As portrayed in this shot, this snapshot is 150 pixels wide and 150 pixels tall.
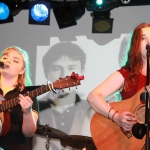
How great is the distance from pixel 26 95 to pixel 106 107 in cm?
70

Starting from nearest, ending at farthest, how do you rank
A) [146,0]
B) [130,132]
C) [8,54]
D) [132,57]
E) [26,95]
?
[130,132] < [132,57] < [26,95] < [8,54] < [146,0]

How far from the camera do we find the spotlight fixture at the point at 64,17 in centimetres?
395

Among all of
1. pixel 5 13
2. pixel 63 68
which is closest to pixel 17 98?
pixel 63 68

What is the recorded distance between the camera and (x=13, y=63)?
116 inches

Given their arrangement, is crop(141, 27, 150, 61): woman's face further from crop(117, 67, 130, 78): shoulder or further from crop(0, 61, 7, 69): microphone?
crop(0, 61, 7, 69): microphone

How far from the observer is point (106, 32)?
12.8 ft

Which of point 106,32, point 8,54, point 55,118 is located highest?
point 106,32

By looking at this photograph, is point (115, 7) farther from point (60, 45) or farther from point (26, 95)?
point (26, 95)

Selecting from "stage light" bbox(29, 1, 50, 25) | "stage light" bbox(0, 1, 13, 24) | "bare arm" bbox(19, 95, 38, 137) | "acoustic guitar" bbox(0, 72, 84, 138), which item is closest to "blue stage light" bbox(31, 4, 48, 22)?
"stage light" bbox(29, 1, 50, 25)

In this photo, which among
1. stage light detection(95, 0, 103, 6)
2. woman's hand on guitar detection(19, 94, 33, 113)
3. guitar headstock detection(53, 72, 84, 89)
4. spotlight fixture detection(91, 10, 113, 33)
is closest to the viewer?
woman's hand on guitar detection(19, 94, 33, 113)

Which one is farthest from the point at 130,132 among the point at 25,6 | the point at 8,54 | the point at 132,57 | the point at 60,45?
the point at 25,6

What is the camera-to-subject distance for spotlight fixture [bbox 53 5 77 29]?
395 cm

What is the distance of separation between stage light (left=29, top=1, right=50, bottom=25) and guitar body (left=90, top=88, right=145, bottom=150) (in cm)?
186

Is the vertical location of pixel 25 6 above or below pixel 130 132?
above
